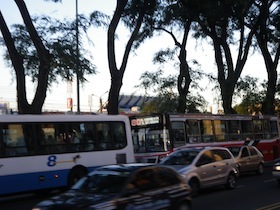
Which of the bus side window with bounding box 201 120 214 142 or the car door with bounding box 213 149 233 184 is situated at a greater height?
the bus side window with bounding box 201 120 214 142

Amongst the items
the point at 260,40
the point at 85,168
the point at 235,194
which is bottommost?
the point at 235,194

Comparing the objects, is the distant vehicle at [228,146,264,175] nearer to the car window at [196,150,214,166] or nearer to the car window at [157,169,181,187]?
the car window at [196,150,214,166]

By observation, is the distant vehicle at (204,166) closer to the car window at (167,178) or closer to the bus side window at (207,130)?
the car window at (167,178)

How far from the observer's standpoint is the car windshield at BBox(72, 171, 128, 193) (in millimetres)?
8289

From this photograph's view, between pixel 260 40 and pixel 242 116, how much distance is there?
41.6ft

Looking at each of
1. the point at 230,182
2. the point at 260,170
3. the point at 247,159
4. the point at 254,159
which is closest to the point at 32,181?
the point at 230,182

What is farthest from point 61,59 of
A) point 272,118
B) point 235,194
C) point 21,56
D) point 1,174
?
point 272,118

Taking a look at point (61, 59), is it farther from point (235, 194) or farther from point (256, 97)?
point (256, 97)

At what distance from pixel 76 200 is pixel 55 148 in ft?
28.0

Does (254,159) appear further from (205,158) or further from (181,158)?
(181,158)

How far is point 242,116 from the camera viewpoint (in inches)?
1077

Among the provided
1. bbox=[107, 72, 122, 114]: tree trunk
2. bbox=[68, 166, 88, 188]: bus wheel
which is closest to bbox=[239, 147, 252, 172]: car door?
bbox=[107, 72, 122, 114]: tree trunk

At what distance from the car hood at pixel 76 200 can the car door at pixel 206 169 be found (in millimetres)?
7093

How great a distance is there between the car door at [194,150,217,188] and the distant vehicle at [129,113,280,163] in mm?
4735
